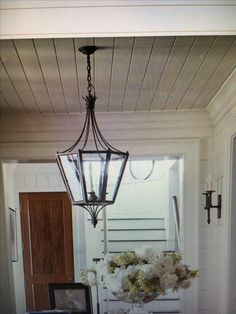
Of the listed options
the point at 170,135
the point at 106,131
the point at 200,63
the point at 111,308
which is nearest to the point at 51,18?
the point at 200,63

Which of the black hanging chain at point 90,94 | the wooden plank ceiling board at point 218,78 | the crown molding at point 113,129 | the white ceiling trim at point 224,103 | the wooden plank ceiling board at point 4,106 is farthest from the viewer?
the crown molding at point 113,129

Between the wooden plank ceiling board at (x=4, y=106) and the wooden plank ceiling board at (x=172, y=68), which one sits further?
the wooden plank ceiling board at (x=4, y=106)

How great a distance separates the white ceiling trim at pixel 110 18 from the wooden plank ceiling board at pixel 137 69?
0.28ft

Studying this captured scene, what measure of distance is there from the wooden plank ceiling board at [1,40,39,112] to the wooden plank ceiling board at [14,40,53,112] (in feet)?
0.05

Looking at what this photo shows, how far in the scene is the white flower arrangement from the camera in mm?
1146

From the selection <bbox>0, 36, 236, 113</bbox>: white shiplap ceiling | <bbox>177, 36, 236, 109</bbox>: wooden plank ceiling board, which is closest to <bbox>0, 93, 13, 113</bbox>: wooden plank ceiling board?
<bbox>0, 36, 236, 113</bbox>: white shiplap ceiling

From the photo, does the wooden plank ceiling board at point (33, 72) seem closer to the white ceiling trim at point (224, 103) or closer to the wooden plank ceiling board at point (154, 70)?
the wooden plank ceiling board at point (154, 70)

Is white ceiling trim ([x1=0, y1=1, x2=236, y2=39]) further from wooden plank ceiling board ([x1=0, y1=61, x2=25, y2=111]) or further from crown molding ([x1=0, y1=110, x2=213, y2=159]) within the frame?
crown molding ([x1=0, y1=110, x2=213, y2=159])

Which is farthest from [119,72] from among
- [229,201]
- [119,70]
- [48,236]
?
[48,236]

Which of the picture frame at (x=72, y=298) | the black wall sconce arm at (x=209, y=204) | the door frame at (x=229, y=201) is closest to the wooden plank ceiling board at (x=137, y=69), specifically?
the door frame at (x=229, y=201)

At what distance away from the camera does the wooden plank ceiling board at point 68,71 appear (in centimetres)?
109

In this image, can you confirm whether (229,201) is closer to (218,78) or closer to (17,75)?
(218,78)

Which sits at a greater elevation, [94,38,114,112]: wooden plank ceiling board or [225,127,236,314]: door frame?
[94,38,114,112]: wooden plank ceiling board

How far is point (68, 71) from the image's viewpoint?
52.4 inches
